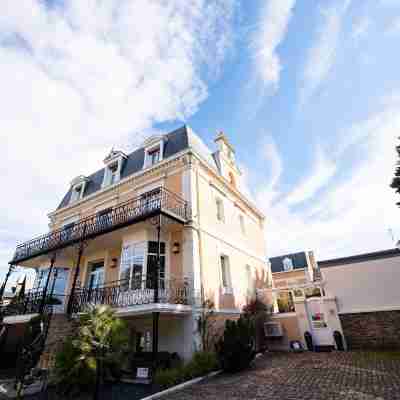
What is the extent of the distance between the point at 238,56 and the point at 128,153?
9882 mm

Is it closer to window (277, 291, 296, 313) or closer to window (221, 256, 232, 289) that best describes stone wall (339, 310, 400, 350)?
window (221, 256, 232, 289)

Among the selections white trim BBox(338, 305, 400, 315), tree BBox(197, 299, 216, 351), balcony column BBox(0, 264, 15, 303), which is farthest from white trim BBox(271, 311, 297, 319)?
balcony column BBox(0, 264, 15, 303)

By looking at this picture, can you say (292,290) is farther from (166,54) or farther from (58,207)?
(58,207)

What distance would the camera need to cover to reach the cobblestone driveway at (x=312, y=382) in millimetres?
5176

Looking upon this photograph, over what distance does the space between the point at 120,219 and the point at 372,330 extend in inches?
470

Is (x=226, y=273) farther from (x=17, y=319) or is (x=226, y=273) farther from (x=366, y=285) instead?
(x=17, y=319)


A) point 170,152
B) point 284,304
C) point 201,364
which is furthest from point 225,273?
point 284,304

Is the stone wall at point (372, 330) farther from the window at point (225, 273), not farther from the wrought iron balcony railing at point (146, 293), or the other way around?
the wrought iron balcony railing at point (146, 293)

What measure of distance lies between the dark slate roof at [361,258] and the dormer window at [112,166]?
41.6 ft

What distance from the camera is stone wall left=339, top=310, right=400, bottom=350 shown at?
977cm

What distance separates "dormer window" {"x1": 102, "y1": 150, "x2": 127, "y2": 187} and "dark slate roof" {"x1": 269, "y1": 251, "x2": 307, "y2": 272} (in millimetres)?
27284

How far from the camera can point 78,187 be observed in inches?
687

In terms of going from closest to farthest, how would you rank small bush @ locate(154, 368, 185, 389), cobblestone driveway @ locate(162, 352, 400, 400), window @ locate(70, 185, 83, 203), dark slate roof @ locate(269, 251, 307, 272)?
cobblestone driveway @ locate(162, 352, 400, 400) < small bush @ locate(154, 368, 185, 389) < window @ locate(70, 185, 83, 203) < dark slate roof @ locate(269, 251, 307, 272)

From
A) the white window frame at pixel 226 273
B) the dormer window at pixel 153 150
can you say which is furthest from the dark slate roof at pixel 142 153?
the white window frame at pixel 226 273
